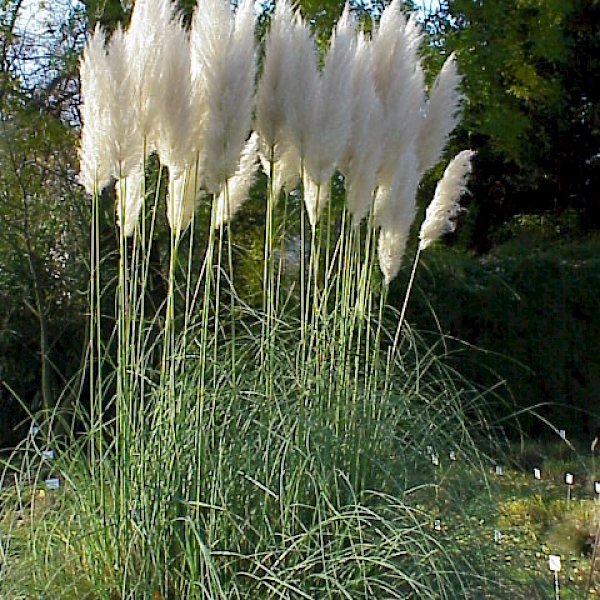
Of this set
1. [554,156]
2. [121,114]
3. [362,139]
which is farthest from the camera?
[554,156]

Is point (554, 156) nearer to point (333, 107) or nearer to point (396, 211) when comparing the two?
point (396, 211)

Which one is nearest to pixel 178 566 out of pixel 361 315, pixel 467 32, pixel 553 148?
pixel 361 315

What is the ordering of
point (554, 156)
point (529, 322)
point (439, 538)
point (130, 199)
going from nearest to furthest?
point (439, 538), point (130, 199), point (529, 322), point (554, 156)

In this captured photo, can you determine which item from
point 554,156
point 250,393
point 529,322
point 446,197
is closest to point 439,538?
point 250,393

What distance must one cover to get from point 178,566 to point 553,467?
4.03 meters

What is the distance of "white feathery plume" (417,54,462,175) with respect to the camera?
10.6ft

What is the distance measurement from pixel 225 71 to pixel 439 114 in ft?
Result: 2.99

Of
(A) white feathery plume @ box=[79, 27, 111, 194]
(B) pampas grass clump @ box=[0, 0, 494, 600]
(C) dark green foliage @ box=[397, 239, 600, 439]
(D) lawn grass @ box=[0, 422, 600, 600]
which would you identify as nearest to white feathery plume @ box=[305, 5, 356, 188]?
(B) pampas grass clump @ box=[0, 0, 494, 600]

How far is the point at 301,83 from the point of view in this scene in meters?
2.77

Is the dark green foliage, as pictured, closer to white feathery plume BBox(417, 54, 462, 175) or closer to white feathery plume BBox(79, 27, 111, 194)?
white feathery plume BBox(417, 54, 462, 175)

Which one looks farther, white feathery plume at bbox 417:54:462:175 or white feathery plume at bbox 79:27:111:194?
white feathery plume at bbox 417:54:462:175

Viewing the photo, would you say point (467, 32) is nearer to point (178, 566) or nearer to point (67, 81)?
point (67, 81)

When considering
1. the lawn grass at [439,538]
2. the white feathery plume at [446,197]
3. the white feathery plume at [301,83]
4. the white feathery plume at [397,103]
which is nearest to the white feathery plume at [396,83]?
the white feathery plume at [397,103]

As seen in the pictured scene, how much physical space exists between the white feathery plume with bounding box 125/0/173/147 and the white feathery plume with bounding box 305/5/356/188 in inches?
18.7
